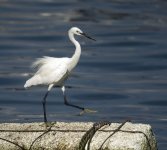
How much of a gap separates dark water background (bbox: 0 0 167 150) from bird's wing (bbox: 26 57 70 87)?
11.0 feet

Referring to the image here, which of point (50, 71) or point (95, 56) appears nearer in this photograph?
point (50, 71)

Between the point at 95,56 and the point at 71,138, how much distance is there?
15097mm

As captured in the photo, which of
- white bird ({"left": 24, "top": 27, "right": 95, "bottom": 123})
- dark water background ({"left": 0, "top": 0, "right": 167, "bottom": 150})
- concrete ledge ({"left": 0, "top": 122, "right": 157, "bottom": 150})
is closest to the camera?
concrete ledge ({"left": 0, "top": 122, "right": 157, "bottom": 150})

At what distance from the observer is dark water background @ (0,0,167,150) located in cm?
2027

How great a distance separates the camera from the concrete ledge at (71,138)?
37.7 feet

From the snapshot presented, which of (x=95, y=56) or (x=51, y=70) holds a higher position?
(x=51, y=70)

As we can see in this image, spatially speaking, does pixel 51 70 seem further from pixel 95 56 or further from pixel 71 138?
pixel 95 56

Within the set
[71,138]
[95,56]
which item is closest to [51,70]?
[71,138]

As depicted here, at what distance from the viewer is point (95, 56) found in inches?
1051

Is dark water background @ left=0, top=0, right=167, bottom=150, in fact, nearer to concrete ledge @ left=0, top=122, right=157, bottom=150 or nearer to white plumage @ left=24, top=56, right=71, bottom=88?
white plumage @ left=24, top=56, right=71, bottom=88

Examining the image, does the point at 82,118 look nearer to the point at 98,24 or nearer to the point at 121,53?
the point at 121,53

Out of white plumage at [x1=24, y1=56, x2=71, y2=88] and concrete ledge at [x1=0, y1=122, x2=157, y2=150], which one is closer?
concrete ledge at [x1=0, y1=122, x2=157, y2=150]

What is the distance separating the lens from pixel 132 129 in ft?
39.3

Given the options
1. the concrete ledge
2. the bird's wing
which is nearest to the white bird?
the bird's wing
